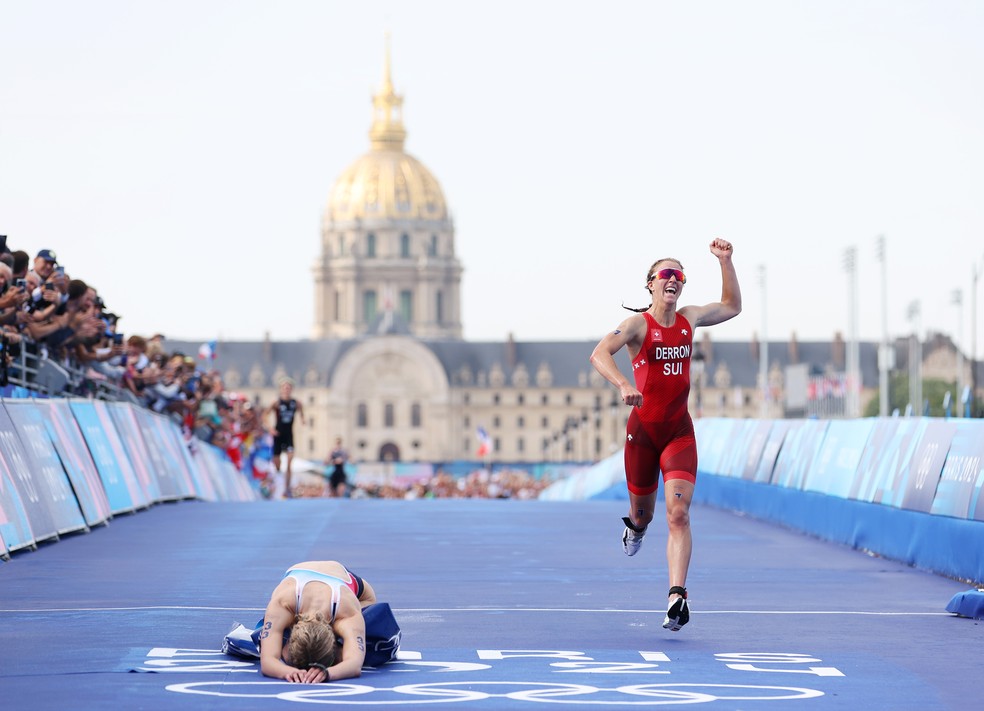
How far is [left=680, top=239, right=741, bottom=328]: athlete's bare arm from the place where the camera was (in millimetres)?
10953

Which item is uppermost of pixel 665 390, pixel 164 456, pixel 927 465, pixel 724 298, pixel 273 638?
pixel 724 298

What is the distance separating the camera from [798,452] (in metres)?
20.1

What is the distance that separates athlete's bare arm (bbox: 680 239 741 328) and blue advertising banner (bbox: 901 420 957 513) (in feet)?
12.4

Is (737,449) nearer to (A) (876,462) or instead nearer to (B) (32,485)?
(A) (876,462)

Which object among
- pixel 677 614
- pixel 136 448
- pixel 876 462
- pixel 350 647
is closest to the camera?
pixel 350 647

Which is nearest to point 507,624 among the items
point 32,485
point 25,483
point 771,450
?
point 25,483

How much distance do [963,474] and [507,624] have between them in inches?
175

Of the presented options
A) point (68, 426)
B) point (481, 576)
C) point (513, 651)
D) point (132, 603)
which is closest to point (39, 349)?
point (68, 426)

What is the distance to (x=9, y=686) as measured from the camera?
778 centimetres

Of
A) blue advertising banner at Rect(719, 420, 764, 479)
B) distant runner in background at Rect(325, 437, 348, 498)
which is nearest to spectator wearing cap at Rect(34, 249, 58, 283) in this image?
blue advertising banner at Rect(719, 420, 764, 479)

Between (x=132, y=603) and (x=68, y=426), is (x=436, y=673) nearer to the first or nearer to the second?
(x=132, y=603)

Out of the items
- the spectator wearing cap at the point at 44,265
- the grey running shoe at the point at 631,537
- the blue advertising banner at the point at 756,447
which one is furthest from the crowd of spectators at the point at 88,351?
the blue advertising banner at the point at 756,447

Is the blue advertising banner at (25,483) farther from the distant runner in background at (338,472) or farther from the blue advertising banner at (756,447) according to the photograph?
the distant runner in background at (338,472)

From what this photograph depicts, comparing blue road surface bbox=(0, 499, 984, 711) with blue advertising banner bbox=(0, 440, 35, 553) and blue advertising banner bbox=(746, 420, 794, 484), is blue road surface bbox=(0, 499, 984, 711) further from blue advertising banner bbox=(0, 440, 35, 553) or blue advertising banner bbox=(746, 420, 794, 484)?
blue advertising banner bbox=(746, 420, 794, 484)
